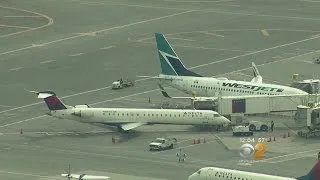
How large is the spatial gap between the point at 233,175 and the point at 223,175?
182 cm

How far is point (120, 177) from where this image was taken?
192 meters

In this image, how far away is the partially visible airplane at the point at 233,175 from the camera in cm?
17588

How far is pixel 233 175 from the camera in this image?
589 ft

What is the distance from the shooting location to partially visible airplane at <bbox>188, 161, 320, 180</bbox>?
176 metres

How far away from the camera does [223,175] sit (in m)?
181

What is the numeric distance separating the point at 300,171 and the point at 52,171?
1339 inches

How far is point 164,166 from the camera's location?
19912 centimetres

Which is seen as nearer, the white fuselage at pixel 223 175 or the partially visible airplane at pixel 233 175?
the partially visible airplane at pixel 233 175

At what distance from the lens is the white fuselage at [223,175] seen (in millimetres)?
177325

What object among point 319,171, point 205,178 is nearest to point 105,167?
point 205,178

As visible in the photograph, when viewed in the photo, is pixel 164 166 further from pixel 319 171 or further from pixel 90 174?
pixel 319 171

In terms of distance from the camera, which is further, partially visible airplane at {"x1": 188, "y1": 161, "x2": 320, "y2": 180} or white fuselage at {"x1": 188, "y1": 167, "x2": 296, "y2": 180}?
white fuselage at {"x1": 188, "y1": 167, "x2": 296, "y2": 180}

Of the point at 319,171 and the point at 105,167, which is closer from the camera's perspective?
the point at 319,171

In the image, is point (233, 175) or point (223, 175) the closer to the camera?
point (233, 175)
